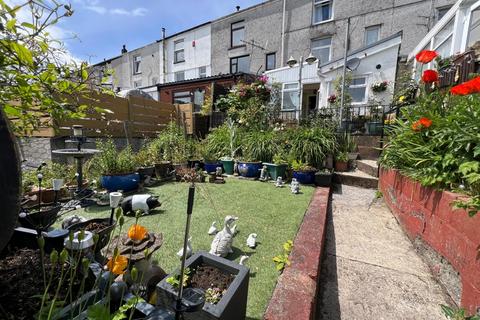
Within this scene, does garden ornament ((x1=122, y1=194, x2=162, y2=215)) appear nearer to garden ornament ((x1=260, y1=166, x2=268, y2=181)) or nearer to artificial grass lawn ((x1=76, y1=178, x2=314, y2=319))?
artificial grass lawn ((x1=76, y1=178, x2=314, y2=319))

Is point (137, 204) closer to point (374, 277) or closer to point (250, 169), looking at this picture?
point (374, 277)

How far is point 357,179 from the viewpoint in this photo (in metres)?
4.78

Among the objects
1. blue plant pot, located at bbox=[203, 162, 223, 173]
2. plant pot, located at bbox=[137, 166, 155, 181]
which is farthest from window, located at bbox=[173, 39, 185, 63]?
plant pot, located at bbox=[137, 166, 155, 181]

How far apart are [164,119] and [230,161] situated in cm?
434

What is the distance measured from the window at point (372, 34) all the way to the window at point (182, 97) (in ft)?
32.7

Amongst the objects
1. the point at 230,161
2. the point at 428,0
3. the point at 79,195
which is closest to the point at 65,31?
the point at 79,195

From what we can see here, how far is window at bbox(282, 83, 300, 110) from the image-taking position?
11070mm

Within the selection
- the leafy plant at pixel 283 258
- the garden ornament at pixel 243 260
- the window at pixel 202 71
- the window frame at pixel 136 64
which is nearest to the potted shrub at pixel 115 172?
the garden ornament at pixel 243 260

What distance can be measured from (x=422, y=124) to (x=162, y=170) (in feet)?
14.1

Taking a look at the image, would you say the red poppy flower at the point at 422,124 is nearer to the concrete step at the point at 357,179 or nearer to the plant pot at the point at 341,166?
the concrete step at the point at 357,179

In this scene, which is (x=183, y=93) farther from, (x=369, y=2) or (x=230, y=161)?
(x=369, y=2)

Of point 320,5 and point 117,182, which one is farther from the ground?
point 320,5

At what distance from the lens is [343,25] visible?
1145 centimetres

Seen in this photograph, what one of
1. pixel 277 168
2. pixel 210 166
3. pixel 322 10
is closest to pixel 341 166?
pixel 277 168
